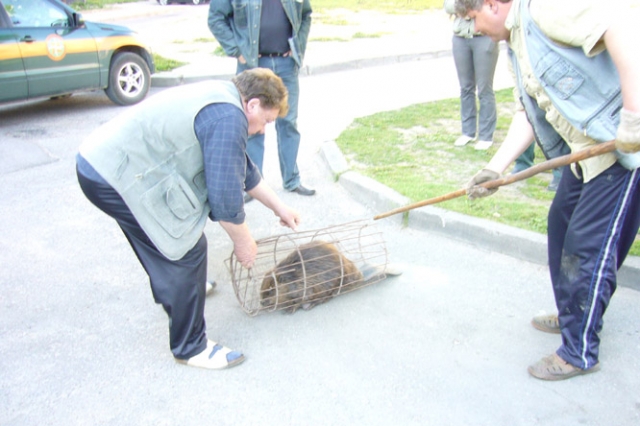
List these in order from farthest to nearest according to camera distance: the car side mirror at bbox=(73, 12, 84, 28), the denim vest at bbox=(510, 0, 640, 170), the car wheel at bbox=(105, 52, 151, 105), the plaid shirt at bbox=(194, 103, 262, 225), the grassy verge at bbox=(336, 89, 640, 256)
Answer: the car wheel at bbox=(105, 52, 151, 105) < the car side mirror at bbox=(73, 12, 84, 28) < the grassy verge at bbox=(336, 89, 640, 256) < the plaid shirt at bbox=(194, 103, 262, 225) < the denim vest at bbox=(510, 0, 640, 170)

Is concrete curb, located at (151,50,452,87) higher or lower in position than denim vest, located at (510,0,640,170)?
lower

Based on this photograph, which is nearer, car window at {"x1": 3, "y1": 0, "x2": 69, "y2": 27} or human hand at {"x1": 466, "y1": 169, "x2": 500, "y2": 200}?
human hand at {"x1": 466, "y1": 169, "x2": 500, "y2": 200}

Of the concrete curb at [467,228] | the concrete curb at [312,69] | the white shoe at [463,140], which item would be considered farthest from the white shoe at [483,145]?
the concrete curb at [312,69]

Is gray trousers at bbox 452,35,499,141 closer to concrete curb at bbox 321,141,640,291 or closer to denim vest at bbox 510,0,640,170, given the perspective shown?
concrete curb at bbox 321,141,640,291

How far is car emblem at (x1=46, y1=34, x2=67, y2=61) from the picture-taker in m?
7.45

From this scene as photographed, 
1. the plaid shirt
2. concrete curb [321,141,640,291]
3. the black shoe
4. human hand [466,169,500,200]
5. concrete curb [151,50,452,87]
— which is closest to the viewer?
the plaid shirt

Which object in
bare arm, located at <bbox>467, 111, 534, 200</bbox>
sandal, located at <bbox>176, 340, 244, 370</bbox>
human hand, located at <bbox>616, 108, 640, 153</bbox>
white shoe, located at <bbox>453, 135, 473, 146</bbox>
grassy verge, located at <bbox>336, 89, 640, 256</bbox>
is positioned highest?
human hand, located at <bbox>616, 108, 640, 153</bbox>

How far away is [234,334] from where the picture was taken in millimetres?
3305

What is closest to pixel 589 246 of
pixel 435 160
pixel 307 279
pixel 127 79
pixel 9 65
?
pixel 307 279

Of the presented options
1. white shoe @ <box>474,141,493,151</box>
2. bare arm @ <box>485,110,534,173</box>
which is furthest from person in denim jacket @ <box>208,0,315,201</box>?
bare arm @ <box>485,110,534,173</box>

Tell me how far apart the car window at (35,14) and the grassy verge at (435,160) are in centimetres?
430

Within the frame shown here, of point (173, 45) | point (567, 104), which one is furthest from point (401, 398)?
point (173, 45)

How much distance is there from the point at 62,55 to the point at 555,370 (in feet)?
23.6

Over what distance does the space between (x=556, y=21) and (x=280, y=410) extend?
208cm
